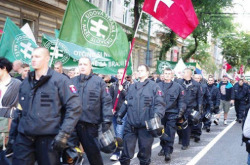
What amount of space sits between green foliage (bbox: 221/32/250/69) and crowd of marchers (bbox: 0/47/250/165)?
48.9m

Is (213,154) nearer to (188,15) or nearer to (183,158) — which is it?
(183,158)

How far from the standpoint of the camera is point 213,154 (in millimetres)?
9383

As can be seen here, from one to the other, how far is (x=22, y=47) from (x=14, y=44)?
0.80 feet

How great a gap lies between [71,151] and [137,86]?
246 centimetres

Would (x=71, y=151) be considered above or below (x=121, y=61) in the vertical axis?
below

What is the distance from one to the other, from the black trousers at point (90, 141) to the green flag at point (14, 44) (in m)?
4.06

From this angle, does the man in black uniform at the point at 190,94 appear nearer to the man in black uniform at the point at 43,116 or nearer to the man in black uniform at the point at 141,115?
the man in black uniform at the point at 141,115

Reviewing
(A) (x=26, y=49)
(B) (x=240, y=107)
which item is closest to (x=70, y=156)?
(A) (x=26, y=49)

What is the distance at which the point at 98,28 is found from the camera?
27.8 ft

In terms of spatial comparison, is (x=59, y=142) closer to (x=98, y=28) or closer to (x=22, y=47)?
(x=98, y=28)

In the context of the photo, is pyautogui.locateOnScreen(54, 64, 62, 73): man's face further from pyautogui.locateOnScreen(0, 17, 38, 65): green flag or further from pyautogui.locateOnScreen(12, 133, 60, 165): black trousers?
pyautogui.locateOnScreen(12, 133, 60, 165): black trousers

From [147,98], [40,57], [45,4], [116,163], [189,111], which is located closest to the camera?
[40,57]

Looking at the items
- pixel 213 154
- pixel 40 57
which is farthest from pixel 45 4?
pixel 40 57

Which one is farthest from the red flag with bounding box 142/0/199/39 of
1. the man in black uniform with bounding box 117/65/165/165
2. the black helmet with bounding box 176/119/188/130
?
the man in black uniform with bounding box 117/65/165/165
